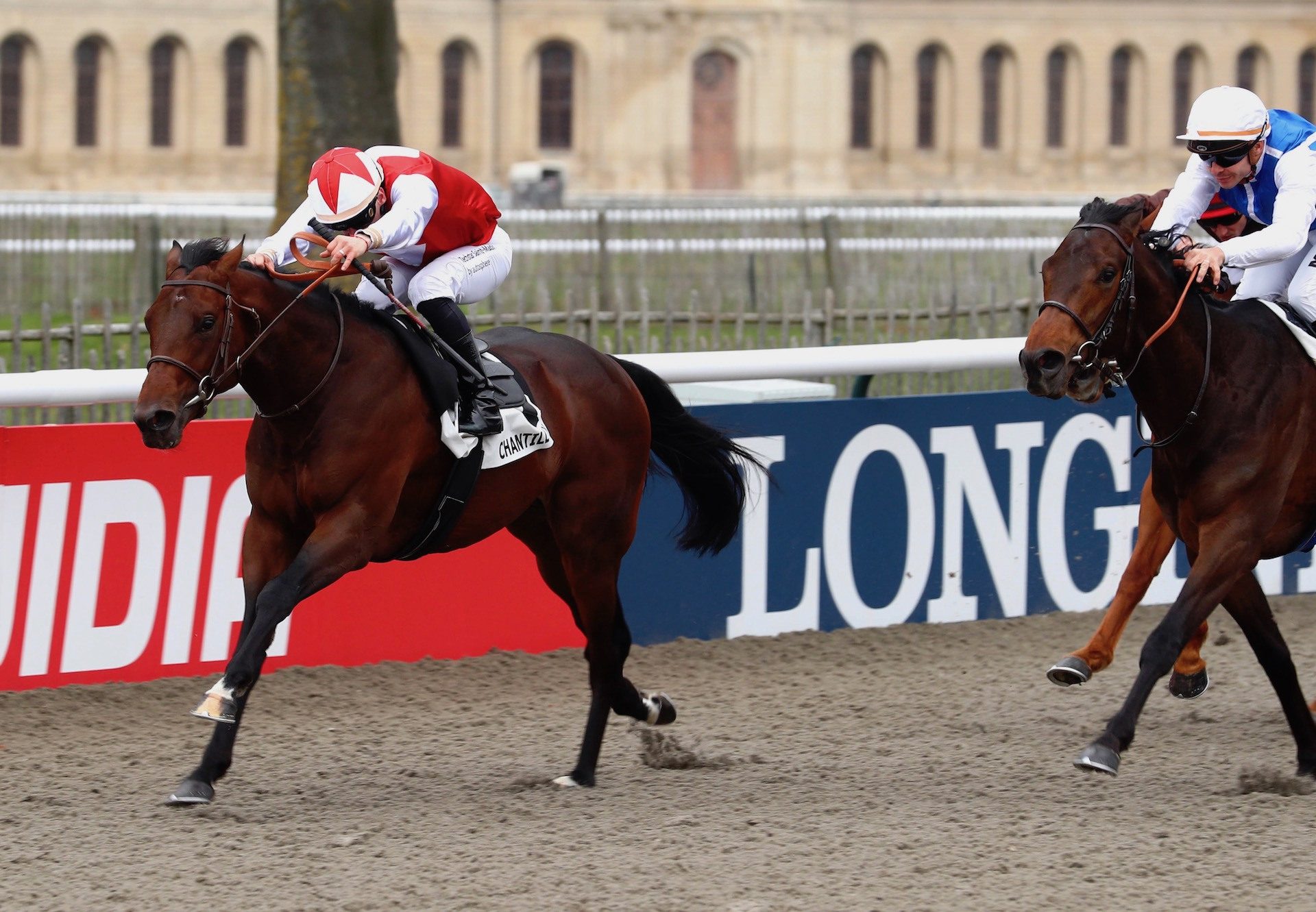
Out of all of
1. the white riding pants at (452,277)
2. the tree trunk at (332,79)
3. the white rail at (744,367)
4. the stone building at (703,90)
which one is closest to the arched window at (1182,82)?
the stone building at (703,90)

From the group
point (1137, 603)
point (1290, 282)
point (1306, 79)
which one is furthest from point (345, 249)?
point (1306, 79)

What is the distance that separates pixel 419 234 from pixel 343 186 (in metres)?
0.25

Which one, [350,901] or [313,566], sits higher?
[313,566]

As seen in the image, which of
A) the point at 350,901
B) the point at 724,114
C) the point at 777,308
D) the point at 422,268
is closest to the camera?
the point at 350,901

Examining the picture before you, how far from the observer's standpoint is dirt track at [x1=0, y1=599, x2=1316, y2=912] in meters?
4.35

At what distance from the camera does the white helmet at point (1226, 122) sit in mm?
5406

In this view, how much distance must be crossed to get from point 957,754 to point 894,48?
144 feet

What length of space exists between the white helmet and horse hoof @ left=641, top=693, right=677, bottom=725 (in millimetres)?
2296

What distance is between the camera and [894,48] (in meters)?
48.1

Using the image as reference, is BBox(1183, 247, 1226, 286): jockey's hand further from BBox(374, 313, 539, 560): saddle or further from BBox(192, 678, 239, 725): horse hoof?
BBox(192, 678, 239, 725): horse hoof

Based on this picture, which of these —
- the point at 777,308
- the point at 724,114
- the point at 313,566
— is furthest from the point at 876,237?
the point at 724,114

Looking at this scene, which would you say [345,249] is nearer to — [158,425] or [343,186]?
[343,186]

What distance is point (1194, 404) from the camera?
5320 millimetres

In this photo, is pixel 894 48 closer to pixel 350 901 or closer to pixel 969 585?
pixel 969 585
